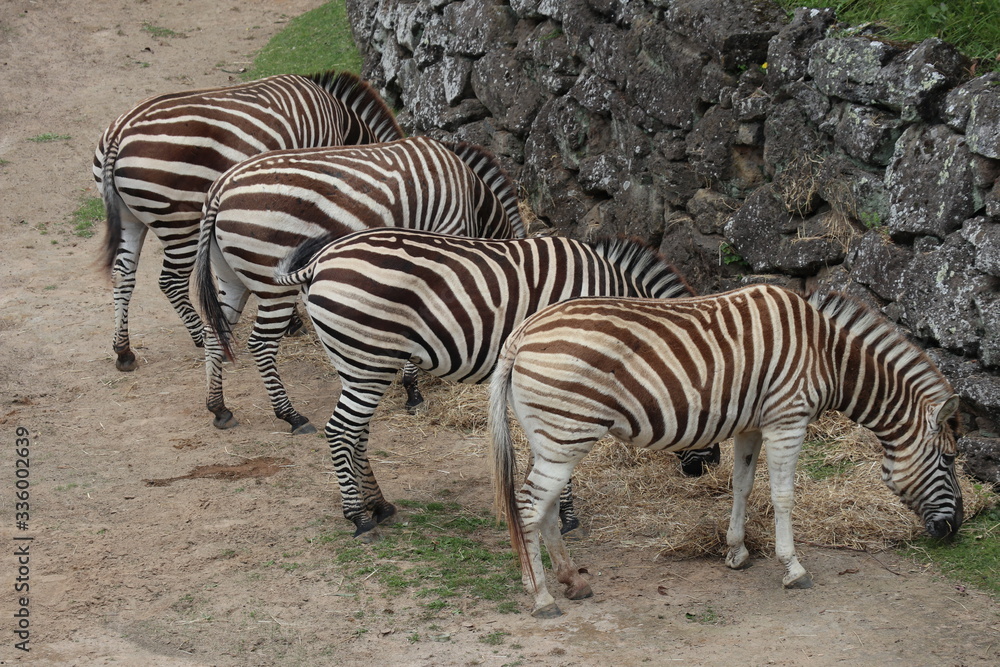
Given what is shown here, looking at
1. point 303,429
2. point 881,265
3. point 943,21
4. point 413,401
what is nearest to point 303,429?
point 303,429

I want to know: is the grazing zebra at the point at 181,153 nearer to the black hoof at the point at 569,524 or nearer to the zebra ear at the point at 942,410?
the black hoof at the point at 569,524

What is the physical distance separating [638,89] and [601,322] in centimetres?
425

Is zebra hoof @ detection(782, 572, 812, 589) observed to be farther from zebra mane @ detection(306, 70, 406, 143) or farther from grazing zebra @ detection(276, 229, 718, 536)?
zebra mane @ detection(306, 70, 406, 143)

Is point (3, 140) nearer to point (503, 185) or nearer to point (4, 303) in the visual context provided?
point (4, 303)

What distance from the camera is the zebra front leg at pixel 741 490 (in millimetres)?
5301

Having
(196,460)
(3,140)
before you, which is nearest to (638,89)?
(196,460)

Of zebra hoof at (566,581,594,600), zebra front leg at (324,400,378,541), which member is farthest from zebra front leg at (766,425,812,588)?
zebra front leg at (324,400,378,541)

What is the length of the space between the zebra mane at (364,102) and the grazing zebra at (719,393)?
4906 mm

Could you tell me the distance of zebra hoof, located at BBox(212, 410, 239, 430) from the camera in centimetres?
741

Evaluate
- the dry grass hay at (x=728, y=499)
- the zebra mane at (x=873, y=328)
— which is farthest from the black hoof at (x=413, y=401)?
the zebra mane at (x=873, y=328)

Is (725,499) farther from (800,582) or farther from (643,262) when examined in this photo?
(643,262)

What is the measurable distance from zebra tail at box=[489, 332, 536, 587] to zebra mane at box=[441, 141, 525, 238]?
3.22 meters

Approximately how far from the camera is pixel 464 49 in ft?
A: 35.0

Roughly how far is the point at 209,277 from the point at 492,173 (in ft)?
8.14
